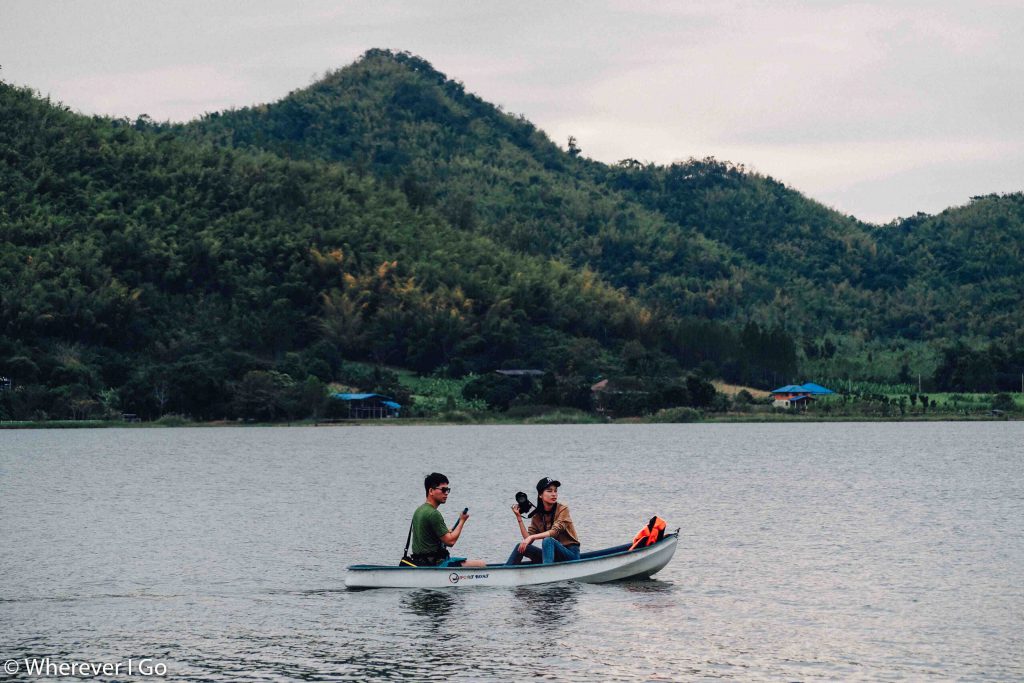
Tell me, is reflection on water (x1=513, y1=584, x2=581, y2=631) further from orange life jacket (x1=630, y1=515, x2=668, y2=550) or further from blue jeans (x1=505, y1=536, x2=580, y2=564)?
orange life jacket (x1=630, y1=515, x2=668, y2=550)

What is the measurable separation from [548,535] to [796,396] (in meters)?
165

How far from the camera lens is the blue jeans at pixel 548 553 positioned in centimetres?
3775

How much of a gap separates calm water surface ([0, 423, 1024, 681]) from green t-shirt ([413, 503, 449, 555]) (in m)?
1.52

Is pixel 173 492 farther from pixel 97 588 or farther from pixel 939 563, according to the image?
pixel 939 563

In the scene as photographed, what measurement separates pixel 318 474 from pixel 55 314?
8951 cm

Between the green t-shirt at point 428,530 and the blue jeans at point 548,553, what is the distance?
2272 mm

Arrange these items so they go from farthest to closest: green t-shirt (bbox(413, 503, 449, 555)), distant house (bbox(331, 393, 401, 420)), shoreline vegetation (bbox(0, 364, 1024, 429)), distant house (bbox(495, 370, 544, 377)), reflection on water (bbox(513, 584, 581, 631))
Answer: distant house (bbox(495, 370, 544, 377)) < distant house (bbox(331, 393, 401, 420)) < shoreline vegetation (bbox(0, 364, 1024, 429)) < green t-shirt (bbox(413, 503, 449, 555)) < reflection on water (bbox(513, 584, 581, 631))

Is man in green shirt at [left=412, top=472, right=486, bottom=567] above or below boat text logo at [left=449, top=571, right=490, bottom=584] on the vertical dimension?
above

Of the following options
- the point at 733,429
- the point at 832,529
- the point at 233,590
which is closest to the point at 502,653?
the point at 233,590

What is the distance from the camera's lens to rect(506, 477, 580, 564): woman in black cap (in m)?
37.6

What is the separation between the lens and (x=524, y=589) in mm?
38656

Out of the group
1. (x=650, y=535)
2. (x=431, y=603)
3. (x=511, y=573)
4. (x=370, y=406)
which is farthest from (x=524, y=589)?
(x=370, y=406)

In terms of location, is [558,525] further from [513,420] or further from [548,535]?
[513,420]

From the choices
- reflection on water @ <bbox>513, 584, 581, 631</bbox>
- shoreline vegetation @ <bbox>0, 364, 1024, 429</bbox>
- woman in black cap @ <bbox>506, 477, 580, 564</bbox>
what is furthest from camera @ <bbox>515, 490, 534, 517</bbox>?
shoreline vegetation @ <bbox>0, 364, 1024, 429</bbox>
